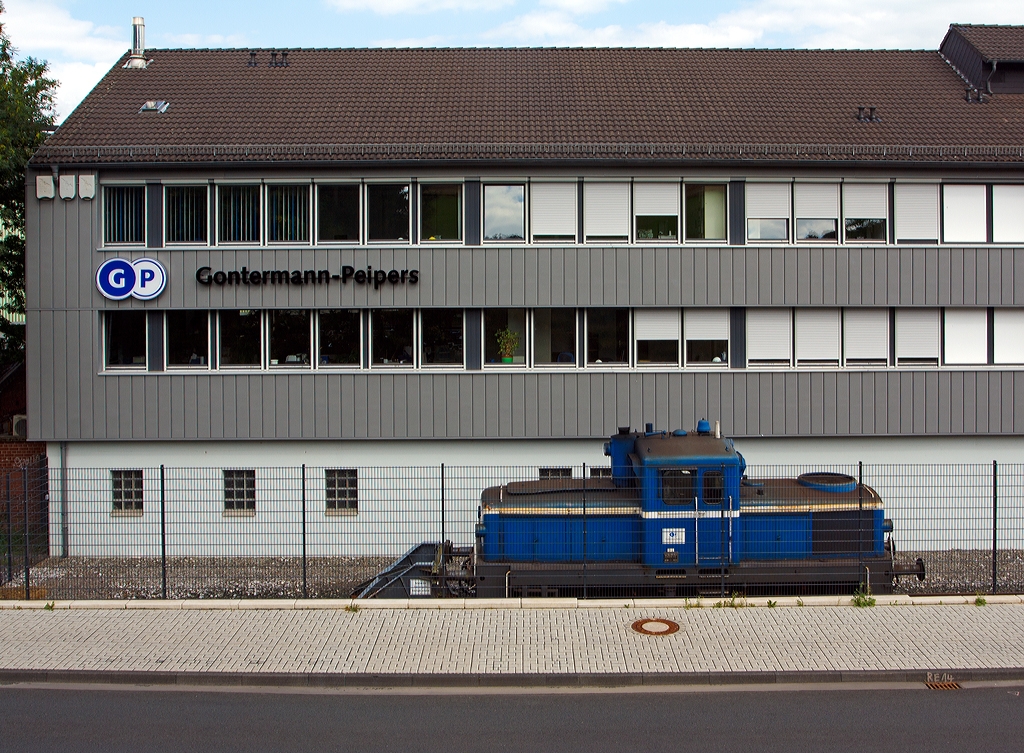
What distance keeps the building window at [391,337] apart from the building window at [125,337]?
4.51 meters

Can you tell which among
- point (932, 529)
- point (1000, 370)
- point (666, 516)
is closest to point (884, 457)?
point (1000, 370)

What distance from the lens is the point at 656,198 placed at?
18781mm

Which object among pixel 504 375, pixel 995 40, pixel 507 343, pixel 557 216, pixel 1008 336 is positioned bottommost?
pixel 504 375

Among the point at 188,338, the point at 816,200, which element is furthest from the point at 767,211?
the point at 188,338

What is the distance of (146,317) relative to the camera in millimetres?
18766

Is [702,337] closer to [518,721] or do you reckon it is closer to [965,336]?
[965,336]

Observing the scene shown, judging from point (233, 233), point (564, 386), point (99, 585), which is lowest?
point (99, 585)

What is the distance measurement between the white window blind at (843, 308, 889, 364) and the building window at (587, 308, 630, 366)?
14.3ft

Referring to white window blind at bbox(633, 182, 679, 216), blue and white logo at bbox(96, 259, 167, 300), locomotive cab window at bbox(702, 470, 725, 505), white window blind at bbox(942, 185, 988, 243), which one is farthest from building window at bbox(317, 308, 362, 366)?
white window blind at bbox(942, 185, 988, 243)

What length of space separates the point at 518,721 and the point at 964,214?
15.1 meters

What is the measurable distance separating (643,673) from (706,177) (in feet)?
39.0

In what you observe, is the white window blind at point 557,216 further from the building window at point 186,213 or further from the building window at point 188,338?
the building window at point 188,338

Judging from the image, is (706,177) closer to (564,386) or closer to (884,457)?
(564,386)

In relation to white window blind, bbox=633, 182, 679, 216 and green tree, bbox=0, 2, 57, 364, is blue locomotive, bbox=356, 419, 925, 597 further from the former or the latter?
green tree, bbox=0, 2, 57, 364
